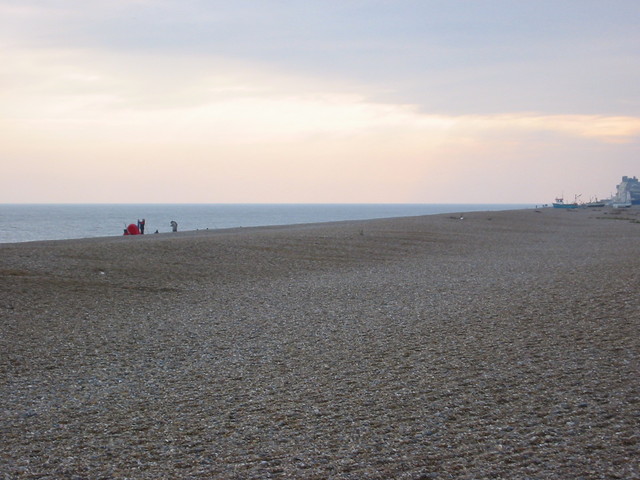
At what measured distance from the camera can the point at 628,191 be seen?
15500cm

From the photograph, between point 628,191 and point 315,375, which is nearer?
point 315,375

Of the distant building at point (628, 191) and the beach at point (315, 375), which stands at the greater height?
the distant building at point (628, 191)

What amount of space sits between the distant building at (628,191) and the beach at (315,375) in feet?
487

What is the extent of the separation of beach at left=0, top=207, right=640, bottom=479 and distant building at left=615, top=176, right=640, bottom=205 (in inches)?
5842

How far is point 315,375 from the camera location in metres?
7.32

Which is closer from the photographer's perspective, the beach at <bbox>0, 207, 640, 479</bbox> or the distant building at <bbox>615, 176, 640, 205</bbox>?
the beach at <bbox>0, 207, 640, 479</bbox>

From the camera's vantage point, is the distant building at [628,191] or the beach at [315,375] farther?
the distant building at [628,191]

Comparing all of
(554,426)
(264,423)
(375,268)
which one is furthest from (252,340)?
(375,268)

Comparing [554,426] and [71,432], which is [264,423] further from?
[554,426]

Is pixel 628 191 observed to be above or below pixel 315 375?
above

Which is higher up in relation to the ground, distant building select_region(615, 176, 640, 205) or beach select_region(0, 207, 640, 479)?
distant building select_region(615, 176, 640, 205)

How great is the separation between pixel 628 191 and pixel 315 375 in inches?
6495

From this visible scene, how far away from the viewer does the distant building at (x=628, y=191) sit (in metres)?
149

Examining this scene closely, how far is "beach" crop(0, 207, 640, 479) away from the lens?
4930mm
